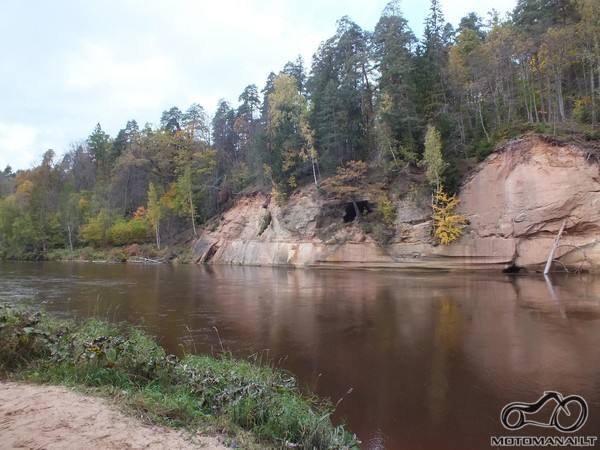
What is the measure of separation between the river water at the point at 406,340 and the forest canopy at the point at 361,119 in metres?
16.6

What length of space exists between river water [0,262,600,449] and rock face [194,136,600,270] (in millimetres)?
6165

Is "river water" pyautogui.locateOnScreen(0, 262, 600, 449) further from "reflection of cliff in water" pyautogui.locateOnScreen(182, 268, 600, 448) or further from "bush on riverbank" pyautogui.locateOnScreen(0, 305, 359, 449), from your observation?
"bush on riverbank" pyautogui.locateOnScreen(0, 305, 359, 449)

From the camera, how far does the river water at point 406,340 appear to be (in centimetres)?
600

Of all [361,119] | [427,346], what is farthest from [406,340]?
[361,119]

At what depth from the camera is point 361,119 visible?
36625 mm

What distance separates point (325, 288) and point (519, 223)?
15114 millimetres

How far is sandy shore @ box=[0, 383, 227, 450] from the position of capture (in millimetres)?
3715

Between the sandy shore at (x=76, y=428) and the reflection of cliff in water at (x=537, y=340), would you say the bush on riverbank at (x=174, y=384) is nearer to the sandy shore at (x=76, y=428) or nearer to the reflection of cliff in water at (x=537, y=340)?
the sandy shore at (x=76, y=428)

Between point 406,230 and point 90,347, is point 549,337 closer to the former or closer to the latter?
point 90,347

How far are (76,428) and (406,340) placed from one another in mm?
8036

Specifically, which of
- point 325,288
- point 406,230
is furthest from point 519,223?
point 325,288

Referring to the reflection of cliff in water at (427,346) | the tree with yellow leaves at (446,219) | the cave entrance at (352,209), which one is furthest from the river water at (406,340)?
the cave entrance at (352,209)

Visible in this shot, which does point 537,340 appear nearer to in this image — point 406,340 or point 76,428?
point 406,340

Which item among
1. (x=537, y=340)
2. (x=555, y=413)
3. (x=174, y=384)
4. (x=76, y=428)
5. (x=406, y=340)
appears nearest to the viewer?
(x=76, y=428)
